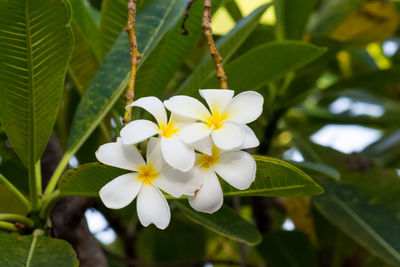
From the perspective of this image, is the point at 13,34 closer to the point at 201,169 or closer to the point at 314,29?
the point at 201,169

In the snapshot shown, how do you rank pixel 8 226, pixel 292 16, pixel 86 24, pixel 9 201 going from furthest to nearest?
pixel 292 16 < pixel 9 201 < pixel 86 24 < pixel 8 226

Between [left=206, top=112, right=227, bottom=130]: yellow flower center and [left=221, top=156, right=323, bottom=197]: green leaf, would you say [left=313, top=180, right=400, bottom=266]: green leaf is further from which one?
[left=206, top=112, right=227, bottom=130]: yellow flower center

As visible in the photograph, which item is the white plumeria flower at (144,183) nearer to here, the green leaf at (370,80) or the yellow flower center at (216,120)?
the yellow flower center at (216,120)

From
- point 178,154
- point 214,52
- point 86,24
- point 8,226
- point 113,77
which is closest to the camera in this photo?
point 178,154

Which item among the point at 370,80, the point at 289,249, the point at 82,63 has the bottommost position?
the point at 289,249

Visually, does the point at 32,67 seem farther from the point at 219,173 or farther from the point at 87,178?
the point at 219,173

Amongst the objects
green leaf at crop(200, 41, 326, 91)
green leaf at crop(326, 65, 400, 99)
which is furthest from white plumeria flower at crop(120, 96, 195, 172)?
green leaf at crop(326, 65, 400, 99)

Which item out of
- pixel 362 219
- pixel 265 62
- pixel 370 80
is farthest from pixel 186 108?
pixel 370 80

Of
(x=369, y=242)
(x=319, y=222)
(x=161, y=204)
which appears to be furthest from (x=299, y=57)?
(x=319, y=222)
